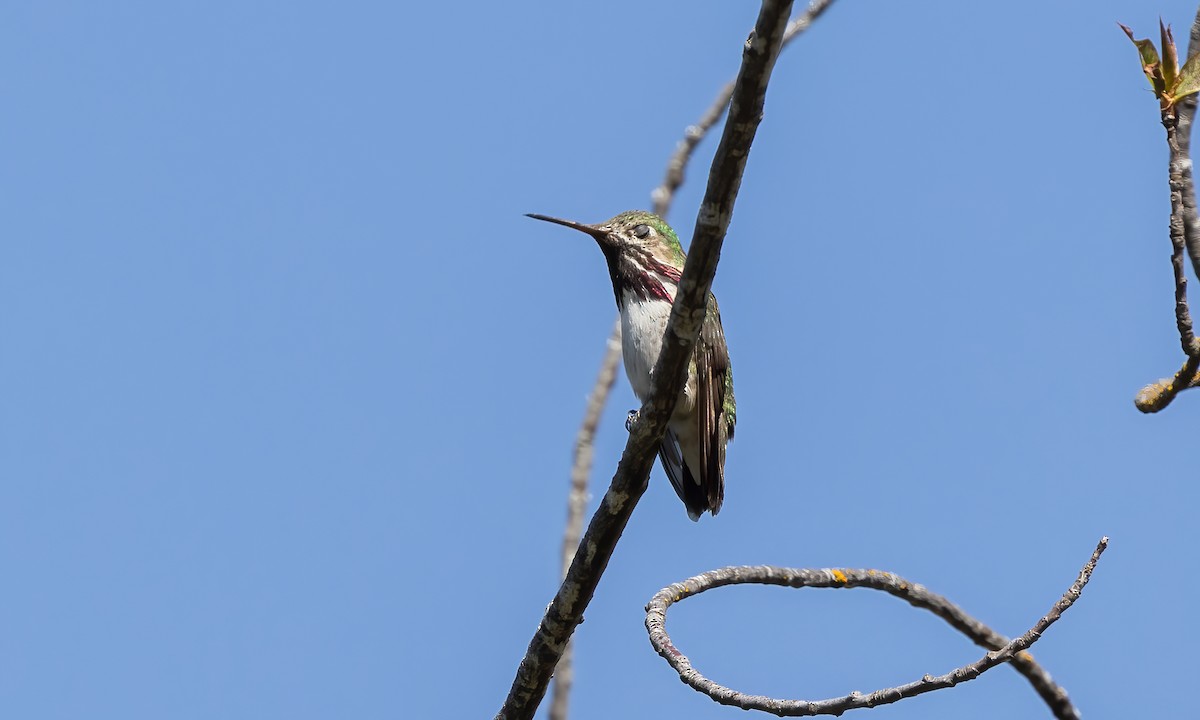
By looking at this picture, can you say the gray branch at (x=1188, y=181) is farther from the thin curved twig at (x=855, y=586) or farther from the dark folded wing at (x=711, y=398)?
the dark folded wing at (x=711, y=398)

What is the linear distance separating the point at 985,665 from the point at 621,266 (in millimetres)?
3925

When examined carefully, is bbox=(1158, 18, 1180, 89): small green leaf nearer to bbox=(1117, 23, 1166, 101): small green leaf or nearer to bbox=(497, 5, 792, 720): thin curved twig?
bbox=(1117, 23, 1166, 101): small green leaf

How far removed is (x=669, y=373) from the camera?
5051 millimetres

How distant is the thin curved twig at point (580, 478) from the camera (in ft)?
24.9

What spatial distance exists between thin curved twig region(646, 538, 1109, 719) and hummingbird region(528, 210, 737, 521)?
1.45m

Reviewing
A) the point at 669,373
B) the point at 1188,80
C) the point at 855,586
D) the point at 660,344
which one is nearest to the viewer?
the point at 1188,80

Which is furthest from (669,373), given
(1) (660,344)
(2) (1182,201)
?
(1) (660,344)

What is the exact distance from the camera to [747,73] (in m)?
4.19

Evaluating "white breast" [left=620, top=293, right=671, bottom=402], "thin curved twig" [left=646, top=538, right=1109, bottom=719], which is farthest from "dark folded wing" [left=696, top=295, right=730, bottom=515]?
"thin curved twig" [left=646, top=538, right=1109, bottom=719]

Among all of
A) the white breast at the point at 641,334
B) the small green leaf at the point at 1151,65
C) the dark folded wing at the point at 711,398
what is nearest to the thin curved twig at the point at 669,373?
the small green leaf at the point at 1151,65

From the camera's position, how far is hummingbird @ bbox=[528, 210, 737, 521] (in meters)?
7.68

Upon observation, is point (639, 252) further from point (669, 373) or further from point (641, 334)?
point (669, 373)

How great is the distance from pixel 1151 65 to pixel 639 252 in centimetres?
373

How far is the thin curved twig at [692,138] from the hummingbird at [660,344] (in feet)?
0.66
